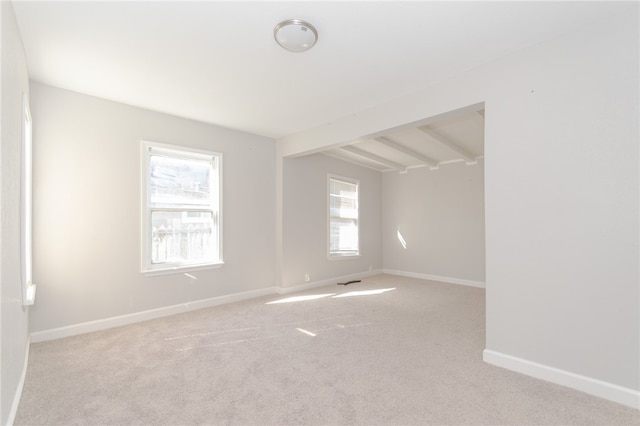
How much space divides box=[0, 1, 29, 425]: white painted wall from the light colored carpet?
308 millimetres

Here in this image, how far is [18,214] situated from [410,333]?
11.4 feet

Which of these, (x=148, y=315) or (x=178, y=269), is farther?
(x=178, y=269)

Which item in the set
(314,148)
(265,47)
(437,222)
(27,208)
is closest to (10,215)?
(27,208)

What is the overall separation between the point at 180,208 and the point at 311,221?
2.22 m

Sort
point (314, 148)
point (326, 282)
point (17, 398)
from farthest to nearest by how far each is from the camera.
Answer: point (326, 282), point (314, 148), point (17, 398)

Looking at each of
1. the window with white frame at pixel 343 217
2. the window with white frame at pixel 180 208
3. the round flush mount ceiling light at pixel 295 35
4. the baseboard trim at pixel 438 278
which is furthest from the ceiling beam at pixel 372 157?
the round flush mount ceiling light at pixel 295 35

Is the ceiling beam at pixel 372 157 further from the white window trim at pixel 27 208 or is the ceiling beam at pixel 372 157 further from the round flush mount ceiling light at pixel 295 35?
the white window trim at pixel 27 208

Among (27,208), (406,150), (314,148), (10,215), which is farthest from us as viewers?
(406,150)

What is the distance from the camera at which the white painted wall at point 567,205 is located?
1922 mm

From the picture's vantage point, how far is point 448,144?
4.70m

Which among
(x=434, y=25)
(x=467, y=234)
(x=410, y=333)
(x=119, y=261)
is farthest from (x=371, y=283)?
(x=434, y=25)

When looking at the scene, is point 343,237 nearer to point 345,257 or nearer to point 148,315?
point 345,257

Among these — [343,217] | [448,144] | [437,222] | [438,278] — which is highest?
[448,144]

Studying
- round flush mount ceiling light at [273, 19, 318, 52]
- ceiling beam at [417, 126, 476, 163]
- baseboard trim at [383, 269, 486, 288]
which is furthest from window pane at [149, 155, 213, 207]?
baseboard trim at [383, 269, 486, 288]
